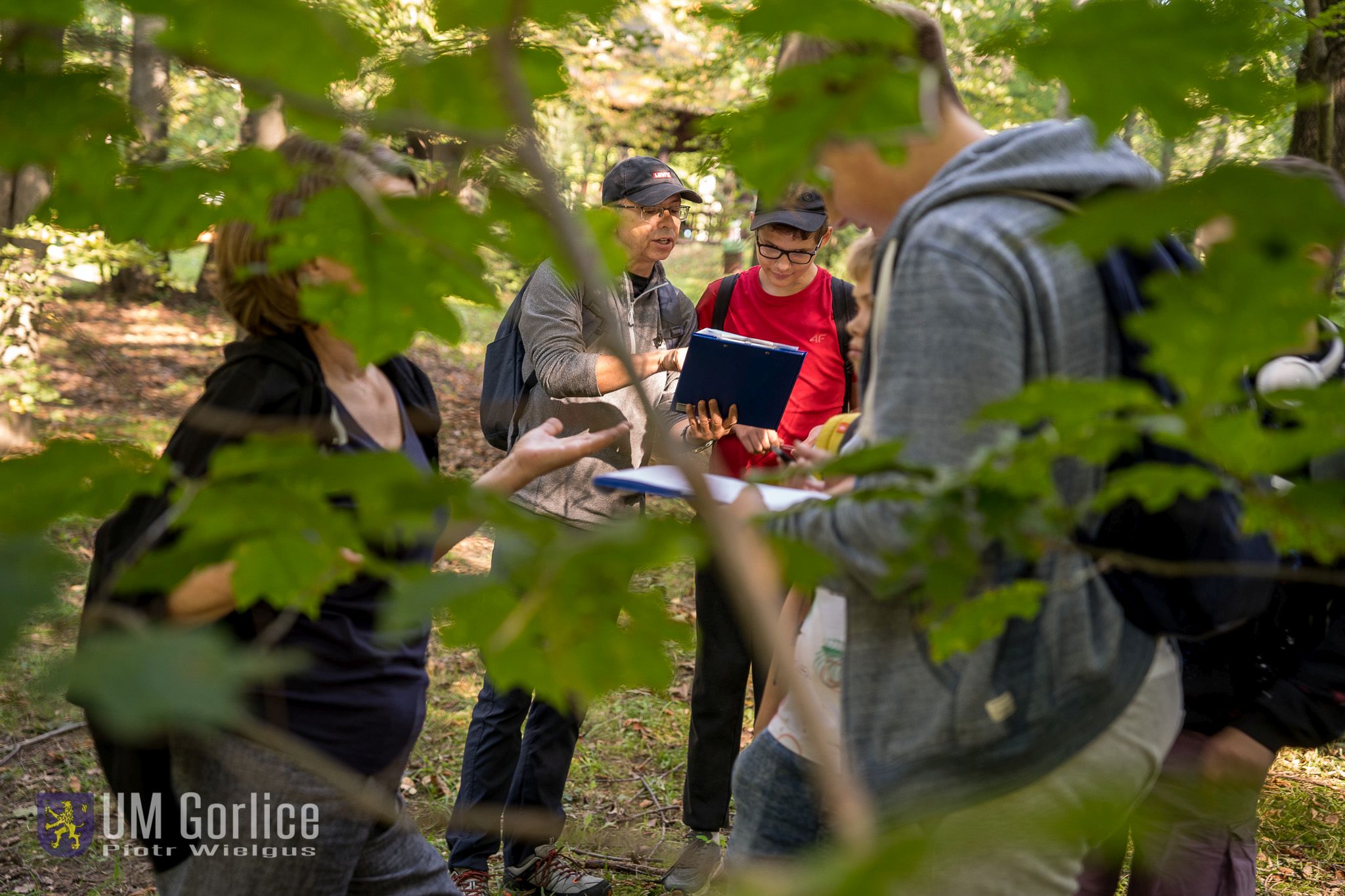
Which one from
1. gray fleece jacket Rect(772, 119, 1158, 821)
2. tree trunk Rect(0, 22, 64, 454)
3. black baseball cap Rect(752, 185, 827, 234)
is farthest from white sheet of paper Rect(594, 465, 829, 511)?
tree trunk Rect(0, 22, 64, 454)

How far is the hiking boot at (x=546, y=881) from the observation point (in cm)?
330

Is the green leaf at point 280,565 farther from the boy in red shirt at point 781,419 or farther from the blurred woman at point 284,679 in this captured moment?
the boy in red shirt at point 781,419

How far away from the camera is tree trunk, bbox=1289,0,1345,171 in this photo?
13.3 ft

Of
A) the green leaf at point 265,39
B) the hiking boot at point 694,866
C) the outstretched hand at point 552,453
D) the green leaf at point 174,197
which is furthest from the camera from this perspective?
the hiking boot at point 694,866

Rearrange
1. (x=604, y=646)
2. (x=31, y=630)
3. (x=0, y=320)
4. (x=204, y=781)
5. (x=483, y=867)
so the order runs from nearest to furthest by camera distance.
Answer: (x=31, y=630)
(x=604, y=646)
(x=204, y=781)
(x=483, y=867)
(x=0, y=320)

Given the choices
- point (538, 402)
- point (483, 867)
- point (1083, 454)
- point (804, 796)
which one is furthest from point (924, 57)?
point (483, 867)

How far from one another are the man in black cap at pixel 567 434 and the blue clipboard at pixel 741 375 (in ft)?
0.45

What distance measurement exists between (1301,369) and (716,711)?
6.73 ft

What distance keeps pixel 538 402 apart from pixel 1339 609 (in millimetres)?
2198

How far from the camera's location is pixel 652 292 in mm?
3441

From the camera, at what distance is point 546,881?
10.9 feet

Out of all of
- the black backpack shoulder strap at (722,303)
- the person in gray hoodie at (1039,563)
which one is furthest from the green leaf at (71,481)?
the black backpack shoulder strap at (722,303)

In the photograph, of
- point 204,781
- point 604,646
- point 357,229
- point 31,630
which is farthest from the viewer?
point 204,781

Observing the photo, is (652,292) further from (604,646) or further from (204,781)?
(604,646)
